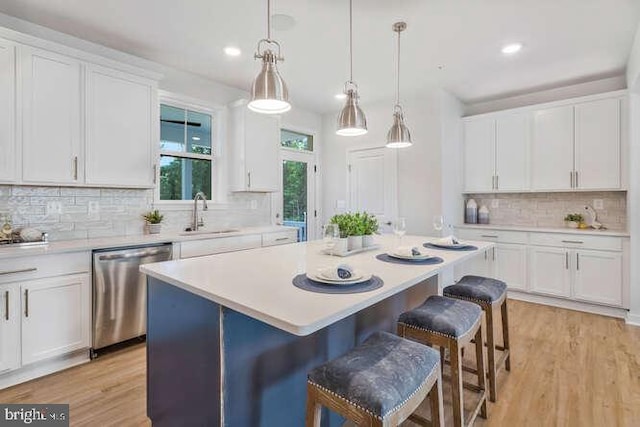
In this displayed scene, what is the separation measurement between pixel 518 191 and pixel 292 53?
3.34m

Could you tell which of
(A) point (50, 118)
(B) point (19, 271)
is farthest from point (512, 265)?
(A) point (50, 118)

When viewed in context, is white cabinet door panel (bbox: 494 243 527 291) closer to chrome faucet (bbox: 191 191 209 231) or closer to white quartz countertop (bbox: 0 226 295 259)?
white quartz countertop (bbox: 0 226 295 259)

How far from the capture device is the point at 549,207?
4.38 metres

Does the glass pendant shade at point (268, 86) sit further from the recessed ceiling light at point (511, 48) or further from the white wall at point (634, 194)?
the white wall at point (634, 194)

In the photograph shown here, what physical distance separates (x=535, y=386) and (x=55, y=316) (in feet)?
11.3

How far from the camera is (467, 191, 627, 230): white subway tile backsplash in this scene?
3912mm

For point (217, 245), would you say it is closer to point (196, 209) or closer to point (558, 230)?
point (196, 209)

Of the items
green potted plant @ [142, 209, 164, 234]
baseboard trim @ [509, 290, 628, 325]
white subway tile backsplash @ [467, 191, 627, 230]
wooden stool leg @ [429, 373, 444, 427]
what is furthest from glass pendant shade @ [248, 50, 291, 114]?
white subway tile backsplash @ [467, 191, 627, 230]

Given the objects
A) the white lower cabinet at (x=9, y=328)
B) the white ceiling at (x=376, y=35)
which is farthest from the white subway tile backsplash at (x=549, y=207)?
the white lower cabinet at (x=9, y=328)

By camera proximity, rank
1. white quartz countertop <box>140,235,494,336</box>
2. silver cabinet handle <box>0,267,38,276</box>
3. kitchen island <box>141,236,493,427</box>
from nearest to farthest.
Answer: white quartz countertop <box>140,235,494,336</box> → kitchen island <box>141,236,493,427</box> → silver cabinet handle <box>0,267,38,276</box>

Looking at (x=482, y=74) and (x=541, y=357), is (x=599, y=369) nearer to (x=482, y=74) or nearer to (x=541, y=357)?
(x=541, y=357)

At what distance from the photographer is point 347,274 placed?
1.39 metres

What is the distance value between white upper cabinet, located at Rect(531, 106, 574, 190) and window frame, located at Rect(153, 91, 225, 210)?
13.1 ft

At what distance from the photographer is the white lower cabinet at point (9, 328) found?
2184 mm
